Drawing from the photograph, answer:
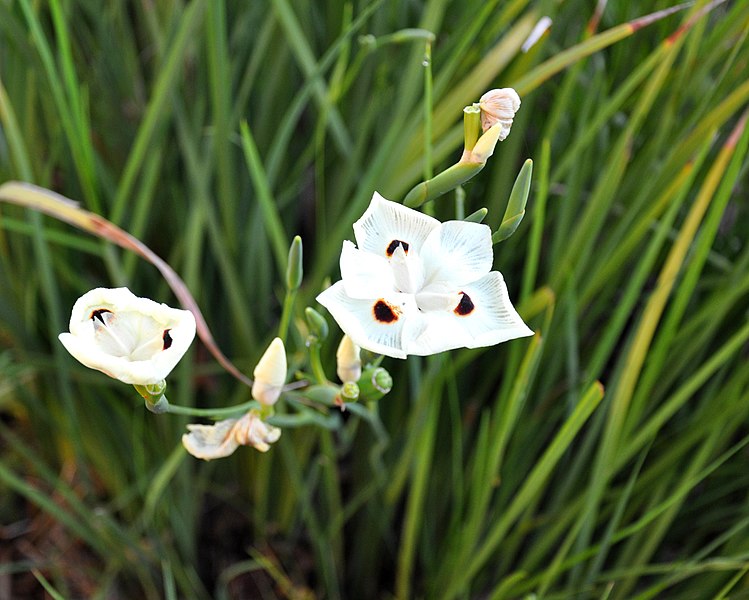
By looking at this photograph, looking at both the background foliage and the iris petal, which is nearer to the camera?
the iris petal

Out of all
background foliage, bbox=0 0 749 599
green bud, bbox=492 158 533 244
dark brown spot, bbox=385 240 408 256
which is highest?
green bud, bbox=492 158 533 244

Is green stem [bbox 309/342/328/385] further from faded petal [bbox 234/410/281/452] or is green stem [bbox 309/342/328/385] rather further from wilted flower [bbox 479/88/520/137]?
wilted flower [bbox 479/88/520/137]

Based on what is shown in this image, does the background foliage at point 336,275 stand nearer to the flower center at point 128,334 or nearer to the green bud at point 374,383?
the green bud at point 374,383

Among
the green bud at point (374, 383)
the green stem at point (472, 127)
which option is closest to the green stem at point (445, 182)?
the green stem at point (472, 127)

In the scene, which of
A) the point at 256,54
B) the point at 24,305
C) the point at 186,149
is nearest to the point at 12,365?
the point at 24,305

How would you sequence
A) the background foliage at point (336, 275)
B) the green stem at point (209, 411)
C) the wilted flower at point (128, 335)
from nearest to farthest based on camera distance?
the wilted flower at point (128, 335)
the green stem at point (209, 411)
the background foliage at point (336, 275)

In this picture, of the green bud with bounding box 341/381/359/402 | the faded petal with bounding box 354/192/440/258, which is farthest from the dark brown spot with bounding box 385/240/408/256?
the green bud with bounding box 341/381/359/402
